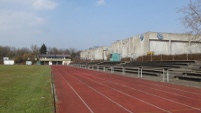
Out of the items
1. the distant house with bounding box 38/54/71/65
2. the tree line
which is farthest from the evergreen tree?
the distant house with bounding box 38/54/71/65

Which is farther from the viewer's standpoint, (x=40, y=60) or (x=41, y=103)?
(x=40, y=60)

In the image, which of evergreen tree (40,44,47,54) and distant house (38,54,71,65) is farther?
evergreen tree (40,44,47,54)

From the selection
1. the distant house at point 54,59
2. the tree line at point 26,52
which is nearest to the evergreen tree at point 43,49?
the tree line at point 26,52

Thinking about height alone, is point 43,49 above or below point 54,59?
above

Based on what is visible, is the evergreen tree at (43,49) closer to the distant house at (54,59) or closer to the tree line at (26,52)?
the tree line at (26,52)

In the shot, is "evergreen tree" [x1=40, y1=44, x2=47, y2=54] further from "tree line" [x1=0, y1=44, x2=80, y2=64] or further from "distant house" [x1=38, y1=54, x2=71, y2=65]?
"distant house" [x1=38, y1=54, x2=71, y2=65]

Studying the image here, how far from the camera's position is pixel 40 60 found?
160875 mm

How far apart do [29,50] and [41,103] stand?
17354 centimetres

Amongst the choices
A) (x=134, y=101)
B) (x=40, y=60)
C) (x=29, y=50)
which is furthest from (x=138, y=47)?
(x=29, y=50)

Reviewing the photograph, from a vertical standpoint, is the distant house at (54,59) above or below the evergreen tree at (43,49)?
below

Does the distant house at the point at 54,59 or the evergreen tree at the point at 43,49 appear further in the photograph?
the evergreen tree at the point at 43,49

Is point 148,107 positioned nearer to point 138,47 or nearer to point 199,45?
point 199,45

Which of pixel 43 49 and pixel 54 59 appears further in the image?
pixel 43 49

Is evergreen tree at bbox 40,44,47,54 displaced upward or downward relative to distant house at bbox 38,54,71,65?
upward
